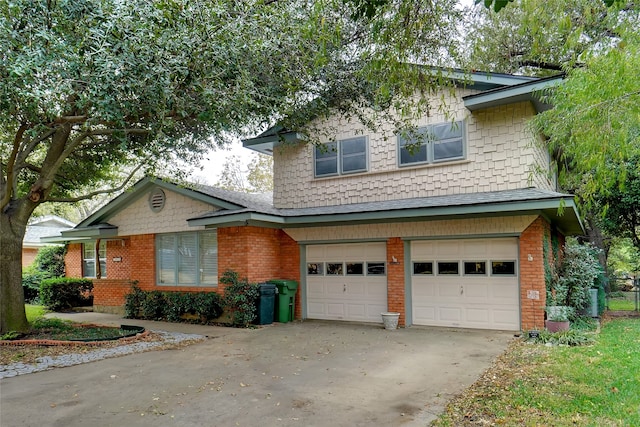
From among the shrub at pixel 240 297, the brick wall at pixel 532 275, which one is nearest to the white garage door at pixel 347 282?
the shrub at pixel 240 297

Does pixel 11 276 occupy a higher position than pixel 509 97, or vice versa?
pixel 509 97

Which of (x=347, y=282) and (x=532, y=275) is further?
(x=347, y=282)

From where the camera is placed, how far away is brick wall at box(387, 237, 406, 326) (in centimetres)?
1138

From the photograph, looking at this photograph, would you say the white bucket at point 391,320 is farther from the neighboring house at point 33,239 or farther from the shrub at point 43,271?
the neighboring house at point 33,239

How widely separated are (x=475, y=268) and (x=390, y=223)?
7.83 feet

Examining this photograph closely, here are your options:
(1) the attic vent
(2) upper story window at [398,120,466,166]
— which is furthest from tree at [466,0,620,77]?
(1) the attic vent

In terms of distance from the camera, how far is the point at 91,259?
17375 mm

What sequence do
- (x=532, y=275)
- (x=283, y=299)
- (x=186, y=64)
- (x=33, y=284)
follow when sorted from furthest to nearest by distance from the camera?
(x=33, y=284), (x=283, y=299), (x=532, y=275), (x=186, y=64)

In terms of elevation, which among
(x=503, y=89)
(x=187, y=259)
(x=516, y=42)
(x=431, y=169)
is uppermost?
(x=516, y=42)

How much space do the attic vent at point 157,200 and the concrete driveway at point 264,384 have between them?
573 centimetres

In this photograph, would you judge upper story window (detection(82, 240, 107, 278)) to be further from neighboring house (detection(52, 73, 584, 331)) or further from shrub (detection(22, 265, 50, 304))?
shrub (detection(22, 265, 50, 304))

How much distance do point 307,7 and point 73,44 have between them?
4.37 metres

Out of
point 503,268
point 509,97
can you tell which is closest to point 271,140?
point 509,97

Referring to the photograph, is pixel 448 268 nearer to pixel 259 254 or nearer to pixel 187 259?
pixel 259 254
